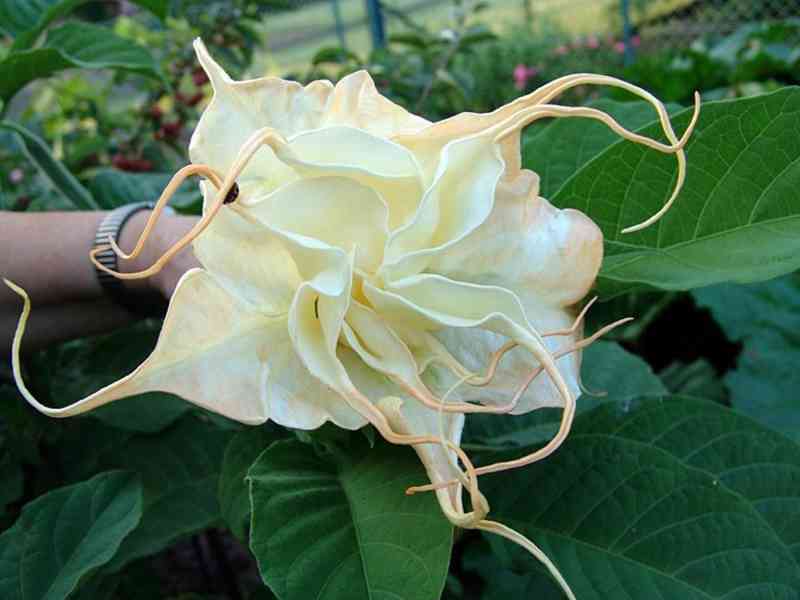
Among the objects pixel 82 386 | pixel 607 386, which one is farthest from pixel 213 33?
pixel 607 386

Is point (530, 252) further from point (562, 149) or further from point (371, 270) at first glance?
point (562, 149)

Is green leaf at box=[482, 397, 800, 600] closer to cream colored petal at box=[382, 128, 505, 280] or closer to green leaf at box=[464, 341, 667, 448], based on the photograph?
green leaf at box=[464, 341, 667, 448]

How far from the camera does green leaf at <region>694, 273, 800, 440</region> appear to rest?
1060 millimetres

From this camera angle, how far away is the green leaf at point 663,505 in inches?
17.6

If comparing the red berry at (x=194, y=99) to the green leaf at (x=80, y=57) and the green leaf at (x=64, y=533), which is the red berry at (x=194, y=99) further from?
the green leaf at (x=64, y=533)

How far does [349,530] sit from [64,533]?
0.69ft

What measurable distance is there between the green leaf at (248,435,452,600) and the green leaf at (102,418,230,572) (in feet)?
0.64

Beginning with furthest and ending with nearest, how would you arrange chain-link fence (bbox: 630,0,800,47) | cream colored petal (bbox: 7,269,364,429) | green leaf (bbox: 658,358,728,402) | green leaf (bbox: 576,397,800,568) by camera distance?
chain-link fence (bbox: 630,0,800,47) < green leaf (bbox: 658,358,728,402) < green leaf (bbox: 576,397,800,568) < cream colored petal (bbox: 7,269,364,429)

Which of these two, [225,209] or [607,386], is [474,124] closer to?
[225,209]

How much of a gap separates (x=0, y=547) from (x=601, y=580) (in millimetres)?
348

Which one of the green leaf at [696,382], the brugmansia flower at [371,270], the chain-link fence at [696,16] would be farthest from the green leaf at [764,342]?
the chain-link fence at [696,16]

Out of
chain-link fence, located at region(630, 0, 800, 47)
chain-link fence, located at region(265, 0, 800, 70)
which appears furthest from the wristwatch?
chain-link fence, located at region(630, 0, 800, 47)

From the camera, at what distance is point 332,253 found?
1.21 feet

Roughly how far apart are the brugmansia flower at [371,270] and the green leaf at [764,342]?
28.8 inches
